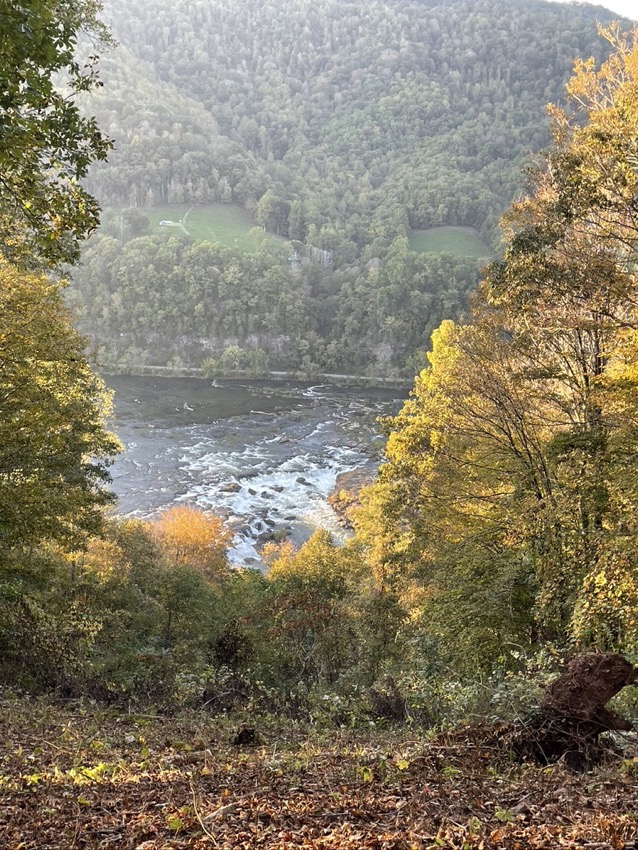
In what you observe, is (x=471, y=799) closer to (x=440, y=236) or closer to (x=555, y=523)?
(x=555, y=523)

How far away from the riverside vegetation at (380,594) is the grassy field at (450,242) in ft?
493

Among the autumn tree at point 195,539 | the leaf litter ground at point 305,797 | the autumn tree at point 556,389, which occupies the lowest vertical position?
the autumn tree at point 195,539

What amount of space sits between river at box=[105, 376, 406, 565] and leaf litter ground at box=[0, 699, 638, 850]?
47.9 feet

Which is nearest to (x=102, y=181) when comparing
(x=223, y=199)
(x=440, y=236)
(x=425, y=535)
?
(x=223, y=199)

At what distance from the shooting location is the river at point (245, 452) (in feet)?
143

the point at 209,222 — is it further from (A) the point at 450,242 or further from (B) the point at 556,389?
(B) the point at 556,389

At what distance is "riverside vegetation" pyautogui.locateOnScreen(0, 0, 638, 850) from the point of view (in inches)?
156

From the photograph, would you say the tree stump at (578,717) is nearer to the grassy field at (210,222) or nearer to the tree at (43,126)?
the tree at (43,126)

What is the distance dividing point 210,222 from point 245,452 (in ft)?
403

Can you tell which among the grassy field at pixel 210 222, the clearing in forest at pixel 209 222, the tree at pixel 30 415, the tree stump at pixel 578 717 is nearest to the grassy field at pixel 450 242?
the clearing in forest at pixel 209 222

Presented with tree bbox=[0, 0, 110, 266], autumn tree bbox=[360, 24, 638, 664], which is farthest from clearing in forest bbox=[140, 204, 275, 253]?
tree bbox=[0, 0, 110, 266]

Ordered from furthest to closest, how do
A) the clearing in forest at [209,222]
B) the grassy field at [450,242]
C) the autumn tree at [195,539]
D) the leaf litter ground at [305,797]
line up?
the grassy field at [450,242]
the clearing in forest at [209,222]
the autumn tree at [195,539]
the leaf litter ground at [305,797]

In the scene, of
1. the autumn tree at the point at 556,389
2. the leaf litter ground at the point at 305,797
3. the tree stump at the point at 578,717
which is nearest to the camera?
the leaf litter ground at the point at 305,797

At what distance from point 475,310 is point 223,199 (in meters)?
178
